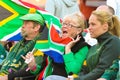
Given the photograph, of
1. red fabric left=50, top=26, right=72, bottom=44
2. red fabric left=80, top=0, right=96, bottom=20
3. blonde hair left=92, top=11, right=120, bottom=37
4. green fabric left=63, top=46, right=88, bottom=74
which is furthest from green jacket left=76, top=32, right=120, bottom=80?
red fabric left=80, top=0, right=96, bottom=20

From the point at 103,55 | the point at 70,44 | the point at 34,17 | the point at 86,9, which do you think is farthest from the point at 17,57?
the point at 86,9

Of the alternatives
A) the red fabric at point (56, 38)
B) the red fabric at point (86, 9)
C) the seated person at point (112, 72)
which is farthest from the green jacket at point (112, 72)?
Result: the red fabric at point (86, 9)

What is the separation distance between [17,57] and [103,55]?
A: 54.3 inches

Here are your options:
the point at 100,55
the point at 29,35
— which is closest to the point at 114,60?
the point at 100,55

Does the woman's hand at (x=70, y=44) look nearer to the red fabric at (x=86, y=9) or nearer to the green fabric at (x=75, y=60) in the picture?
the green fabric at (x=75, y=60)

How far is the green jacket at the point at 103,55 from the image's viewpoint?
14.9 feet

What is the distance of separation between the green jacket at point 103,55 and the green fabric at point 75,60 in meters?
0.24

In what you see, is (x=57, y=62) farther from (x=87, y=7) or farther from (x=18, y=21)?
(x=87, y=7)

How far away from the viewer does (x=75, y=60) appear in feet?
16.2

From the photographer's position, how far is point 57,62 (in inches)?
202

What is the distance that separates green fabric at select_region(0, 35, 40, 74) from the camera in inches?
217

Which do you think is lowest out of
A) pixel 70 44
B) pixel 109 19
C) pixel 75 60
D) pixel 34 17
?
pixel 75 60

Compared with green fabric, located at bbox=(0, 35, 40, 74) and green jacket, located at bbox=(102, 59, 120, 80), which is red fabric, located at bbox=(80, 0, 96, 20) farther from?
green jacket, located at bbox=(102, 59, 120, 80)

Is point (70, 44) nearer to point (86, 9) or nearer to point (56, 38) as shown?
point (56, 38)
